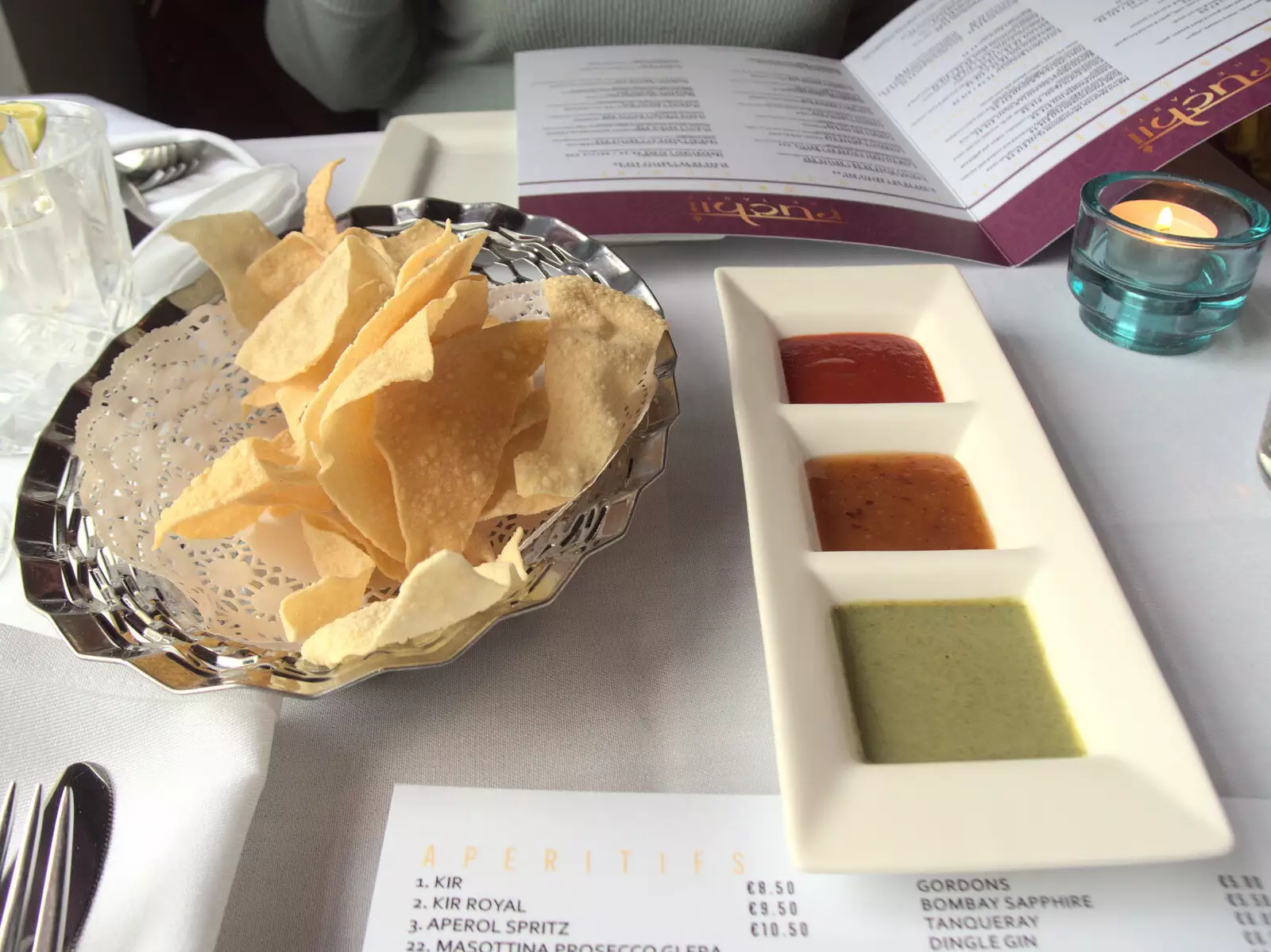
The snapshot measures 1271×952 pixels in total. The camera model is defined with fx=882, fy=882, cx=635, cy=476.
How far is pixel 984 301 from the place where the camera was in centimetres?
89

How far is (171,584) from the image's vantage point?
0.56m

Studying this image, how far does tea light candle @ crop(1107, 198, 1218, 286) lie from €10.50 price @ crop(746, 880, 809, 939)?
0.64m

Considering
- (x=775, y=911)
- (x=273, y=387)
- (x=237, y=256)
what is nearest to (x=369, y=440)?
(x=273, y=387)

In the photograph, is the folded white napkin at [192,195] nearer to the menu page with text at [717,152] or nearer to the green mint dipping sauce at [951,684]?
the menu page with text at [717,152]

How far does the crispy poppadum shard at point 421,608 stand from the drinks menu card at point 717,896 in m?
0.10

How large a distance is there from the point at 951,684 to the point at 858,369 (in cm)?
34

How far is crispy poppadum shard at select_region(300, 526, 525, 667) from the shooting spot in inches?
16.7

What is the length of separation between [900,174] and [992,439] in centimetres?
49

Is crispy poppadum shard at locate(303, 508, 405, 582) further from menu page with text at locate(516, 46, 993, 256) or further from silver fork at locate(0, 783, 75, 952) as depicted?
menu page with text at locate(516, 46, 993, 256)

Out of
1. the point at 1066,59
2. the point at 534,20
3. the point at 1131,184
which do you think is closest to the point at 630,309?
the point at 1131,184

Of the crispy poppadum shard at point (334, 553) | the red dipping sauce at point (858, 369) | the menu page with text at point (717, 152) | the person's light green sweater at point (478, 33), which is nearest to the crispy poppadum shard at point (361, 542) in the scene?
the crispy poppadum shard at point (334, 553)

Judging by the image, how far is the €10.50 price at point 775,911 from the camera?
427 millimetres

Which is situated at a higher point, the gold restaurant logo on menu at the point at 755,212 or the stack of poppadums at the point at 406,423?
the stack of poppadums at the point at 406,423

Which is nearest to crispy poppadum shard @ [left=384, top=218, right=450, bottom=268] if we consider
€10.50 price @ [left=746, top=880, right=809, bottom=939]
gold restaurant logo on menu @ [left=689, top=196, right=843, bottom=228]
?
gold restaurant logo on menu @ [left=689, top=196, right=843, bottom=228]
